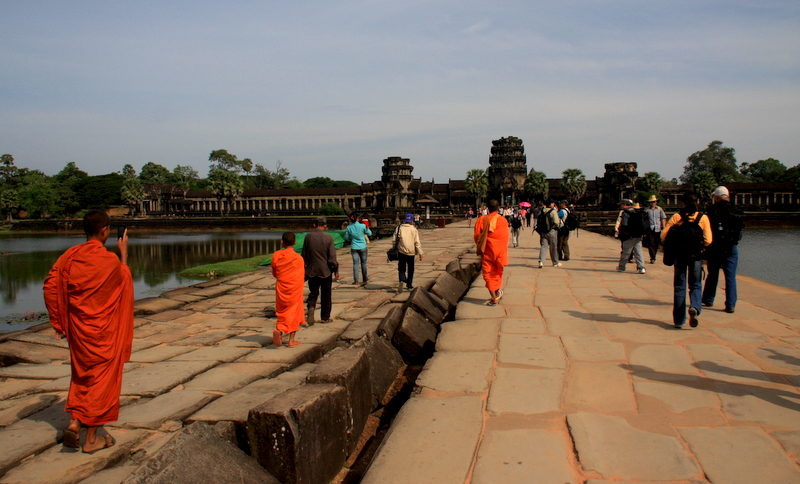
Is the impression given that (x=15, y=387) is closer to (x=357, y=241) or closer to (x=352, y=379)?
(x=352, y=379)

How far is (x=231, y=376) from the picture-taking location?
4.46 meters

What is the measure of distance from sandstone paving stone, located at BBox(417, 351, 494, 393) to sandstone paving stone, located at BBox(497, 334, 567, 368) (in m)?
0.17

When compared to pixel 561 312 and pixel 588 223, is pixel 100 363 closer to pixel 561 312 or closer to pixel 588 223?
pixel 561 312

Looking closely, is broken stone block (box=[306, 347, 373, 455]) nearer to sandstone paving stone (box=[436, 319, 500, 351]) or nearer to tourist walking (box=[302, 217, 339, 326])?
sandstone paving stone (box=[436, 319, 500, 351])

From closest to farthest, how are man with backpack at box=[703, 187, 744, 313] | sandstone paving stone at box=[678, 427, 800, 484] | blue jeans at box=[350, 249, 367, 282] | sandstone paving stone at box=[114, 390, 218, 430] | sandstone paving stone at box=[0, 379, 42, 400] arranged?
sandstone paving stone at box=[678, 427, 800, 484] → sandstone paving stone at box=[114, 390, 218, 430] → sandstone paving stone at box=[0, 379, 42, 400] → man with backpack at box=[703, 187, 744, 313] → blue jeans at box=[350, 249, 367, 282]

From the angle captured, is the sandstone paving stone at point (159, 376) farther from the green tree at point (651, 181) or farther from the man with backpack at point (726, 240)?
the green tree at point (651, 181)

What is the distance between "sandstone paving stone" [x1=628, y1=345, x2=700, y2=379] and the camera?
4.24 meters

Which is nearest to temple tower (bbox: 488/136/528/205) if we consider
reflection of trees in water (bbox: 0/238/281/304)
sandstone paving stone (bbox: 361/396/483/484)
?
reflection of trees in water (bbox: 0/238/281/304)

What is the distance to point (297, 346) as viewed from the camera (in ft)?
17.8

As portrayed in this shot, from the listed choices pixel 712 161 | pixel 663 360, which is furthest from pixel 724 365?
pixel 712 161

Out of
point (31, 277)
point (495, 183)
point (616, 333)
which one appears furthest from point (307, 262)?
point (495, 183)

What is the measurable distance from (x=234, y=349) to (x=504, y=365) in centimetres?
259


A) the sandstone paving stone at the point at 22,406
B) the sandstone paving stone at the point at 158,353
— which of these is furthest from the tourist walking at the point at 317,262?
the sandstone paving stone at the point at 22,406

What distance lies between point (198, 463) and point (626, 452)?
2090 millimetres
